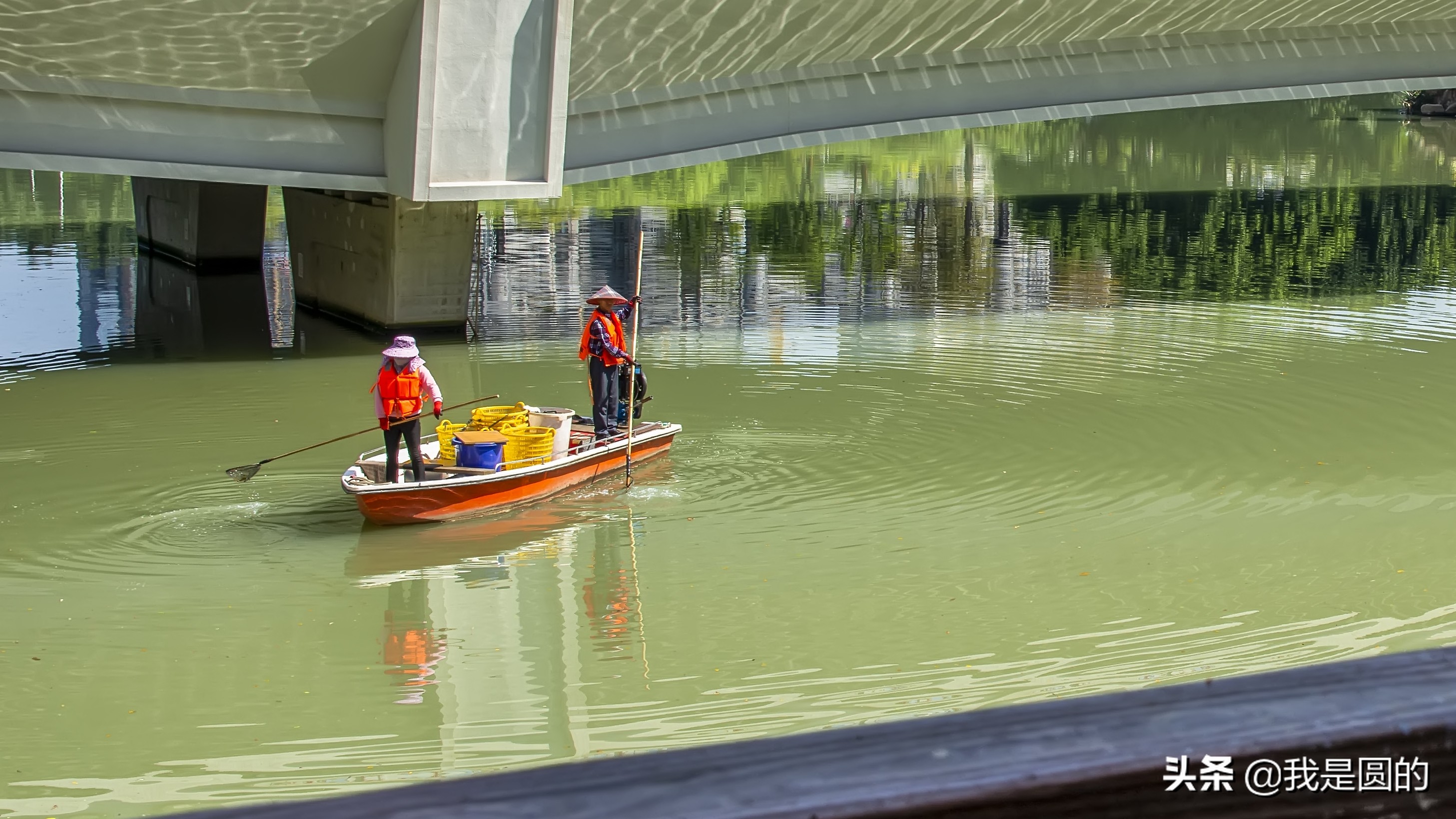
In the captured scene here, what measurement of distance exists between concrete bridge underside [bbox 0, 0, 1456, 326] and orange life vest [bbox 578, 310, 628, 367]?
5.43 metres

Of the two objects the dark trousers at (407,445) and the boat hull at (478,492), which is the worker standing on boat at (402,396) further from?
the boat hull at (478,492)

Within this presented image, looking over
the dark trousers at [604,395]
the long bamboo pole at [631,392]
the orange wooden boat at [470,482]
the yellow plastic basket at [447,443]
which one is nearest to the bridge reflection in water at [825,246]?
the long bamboo pole at [631,392]

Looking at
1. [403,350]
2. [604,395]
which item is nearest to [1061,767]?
[403,350]

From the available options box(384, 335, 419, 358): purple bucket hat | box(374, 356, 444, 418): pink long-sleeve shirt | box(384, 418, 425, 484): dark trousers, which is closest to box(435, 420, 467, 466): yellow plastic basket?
box(384, 418, 425, 484): dark trousers

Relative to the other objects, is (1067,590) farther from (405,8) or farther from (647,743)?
(405,8)

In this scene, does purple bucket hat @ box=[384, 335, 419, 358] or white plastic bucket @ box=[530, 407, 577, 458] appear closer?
purple bucket hat @ box=[384, 335, 419, 358]

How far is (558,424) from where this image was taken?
13680mm

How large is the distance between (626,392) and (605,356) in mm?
560

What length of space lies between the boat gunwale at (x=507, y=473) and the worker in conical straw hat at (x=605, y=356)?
37cm

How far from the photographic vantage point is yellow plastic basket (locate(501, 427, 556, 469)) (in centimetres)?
1310

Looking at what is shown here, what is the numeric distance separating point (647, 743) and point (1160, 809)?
6.77 m

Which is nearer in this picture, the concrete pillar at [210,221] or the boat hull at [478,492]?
the boat hull at [478,492]

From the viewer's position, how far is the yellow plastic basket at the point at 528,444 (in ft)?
43.0

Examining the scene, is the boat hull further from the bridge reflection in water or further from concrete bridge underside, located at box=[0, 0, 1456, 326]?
the bridge reflection in water
